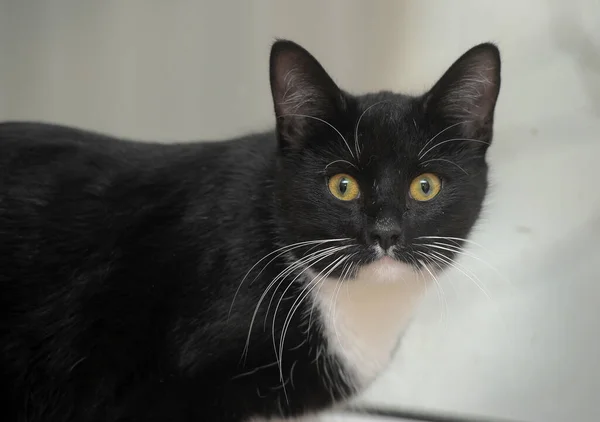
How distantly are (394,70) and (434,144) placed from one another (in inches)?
20.8

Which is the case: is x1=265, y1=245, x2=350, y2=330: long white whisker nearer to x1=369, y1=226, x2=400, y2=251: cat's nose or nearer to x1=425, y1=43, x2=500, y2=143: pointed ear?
x1=369, y1=226, x2=400, y2=251: cat's nose

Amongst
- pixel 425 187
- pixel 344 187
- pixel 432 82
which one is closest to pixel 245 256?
pixel 344 187

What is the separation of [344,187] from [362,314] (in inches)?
9.1

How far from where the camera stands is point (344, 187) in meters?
0.98

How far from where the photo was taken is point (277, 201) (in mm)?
1047

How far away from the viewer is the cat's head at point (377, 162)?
0.95 metres

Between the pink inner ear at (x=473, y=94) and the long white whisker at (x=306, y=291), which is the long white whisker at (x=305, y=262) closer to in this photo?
the long white whisker at (x=306, y=291)

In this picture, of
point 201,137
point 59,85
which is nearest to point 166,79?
point 201,137

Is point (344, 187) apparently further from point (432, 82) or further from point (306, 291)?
point (432, 82)

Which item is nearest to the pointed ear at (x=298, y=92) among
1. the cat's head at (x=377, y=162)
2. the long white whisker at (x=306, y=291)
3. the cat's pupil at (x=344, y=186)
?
the cat's head at (x=377, y=162)

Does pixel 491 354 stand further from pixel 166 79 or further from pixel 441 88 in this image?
pixel 166 79

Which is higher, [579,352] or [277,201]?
[277,201]

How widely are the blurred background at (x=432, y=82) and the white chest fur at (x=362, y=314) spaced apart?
10.3 inches

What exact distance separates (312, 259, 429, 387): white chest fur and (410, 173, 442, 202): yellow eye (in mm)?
127
